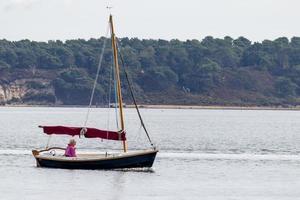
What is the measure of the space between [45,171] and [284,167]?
22.8m

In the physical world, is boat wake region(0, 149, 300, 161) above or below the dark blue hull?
below

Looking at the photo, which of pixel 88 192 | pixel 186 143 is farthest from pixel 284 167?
pixel 186 143

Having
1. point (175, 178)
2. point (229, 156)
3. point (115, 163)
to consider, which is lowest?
point (229, 156)

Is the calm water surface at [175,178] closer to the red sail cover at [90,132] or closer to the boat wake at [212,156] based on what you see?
the boat wake at [212,156]

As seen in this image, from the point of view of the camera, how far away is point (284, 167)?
96875 millimetres

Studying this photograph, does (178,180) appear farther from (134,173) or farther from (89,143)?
(89,143)

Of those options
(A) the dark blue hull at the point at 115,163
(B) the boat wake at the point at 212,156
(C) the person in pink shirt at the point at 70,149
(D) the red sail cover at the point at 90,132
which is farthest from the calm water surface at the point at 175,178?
(D) the red sail cover at the point at 90,132

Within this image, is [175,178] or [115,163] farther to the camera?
[115,163]

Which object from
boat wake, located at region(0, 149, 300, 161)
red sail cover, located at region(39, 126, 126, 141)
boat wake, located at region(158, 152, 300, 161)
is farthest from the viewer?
boat wake, located at region(158, 152, 300, 161)

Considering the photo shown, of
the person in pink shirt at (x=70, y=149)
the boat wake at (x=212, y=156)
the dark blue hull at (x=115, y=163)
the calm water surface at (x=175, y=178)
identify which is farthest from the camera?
the boat wake at (x=212, y=156)

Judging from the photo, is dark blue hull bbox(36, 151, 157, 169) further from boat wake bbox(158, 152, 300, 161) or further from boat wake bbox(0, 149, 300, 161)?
boat wake bbox(158, 152, 300, 161)

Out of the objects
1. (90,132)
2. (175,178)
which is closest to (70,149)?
(90,132)

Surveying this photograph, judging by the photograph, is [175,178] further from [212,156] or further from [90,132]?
[212,156]

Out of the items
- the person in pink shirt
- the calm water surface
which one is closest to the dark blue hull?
the calm water surface
